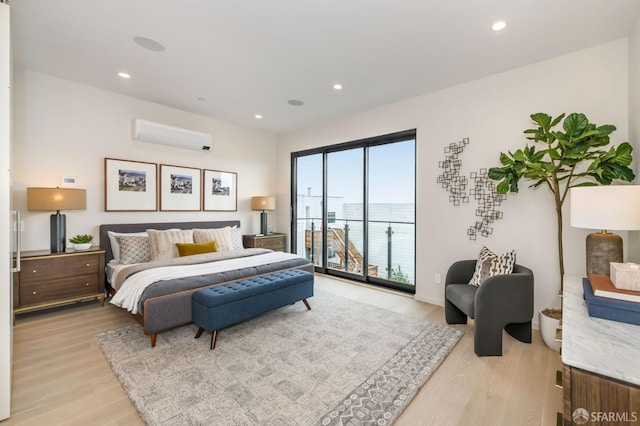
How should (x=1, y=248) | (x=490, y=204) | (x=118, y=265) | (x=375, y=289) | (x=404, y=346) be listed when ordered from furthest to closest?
(x=375, y=289) < (x=118, y=265) < (x=490, y=204) < (x=404, y=346) < (x=1, y=248)

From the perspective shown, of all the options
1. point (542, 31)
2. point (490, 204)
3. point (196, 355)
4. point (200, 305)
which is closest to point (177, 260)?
point (200, 305)

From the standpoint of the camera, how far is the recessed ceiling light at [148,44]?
2.72m

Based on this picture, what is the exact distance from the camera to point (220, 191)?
17.3 feet

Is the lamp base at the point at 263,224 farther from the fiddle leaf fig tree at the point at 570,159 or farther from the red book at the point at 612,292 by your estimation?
the red book at the point at 612,292

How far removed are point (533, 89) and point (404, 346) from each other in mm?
3094

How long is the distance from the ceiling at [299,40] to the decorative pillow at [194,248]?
85.7 inches

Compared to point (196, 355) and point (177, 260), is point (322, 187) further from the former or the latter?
point (196, 355)

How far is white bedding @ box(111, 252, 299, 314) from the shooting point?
276 centimetres

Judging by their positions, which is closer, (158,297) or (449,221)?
(158,297)

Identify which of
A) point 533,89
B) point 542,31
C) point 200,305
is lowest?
point 200,305

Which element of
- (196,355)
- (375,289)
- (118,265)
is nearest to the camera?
(196,355)

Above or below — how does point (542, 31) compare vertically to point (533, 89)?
above

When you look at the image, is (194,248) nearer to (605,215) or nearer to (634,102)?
(605,215)

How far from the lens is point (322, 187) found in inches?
216
